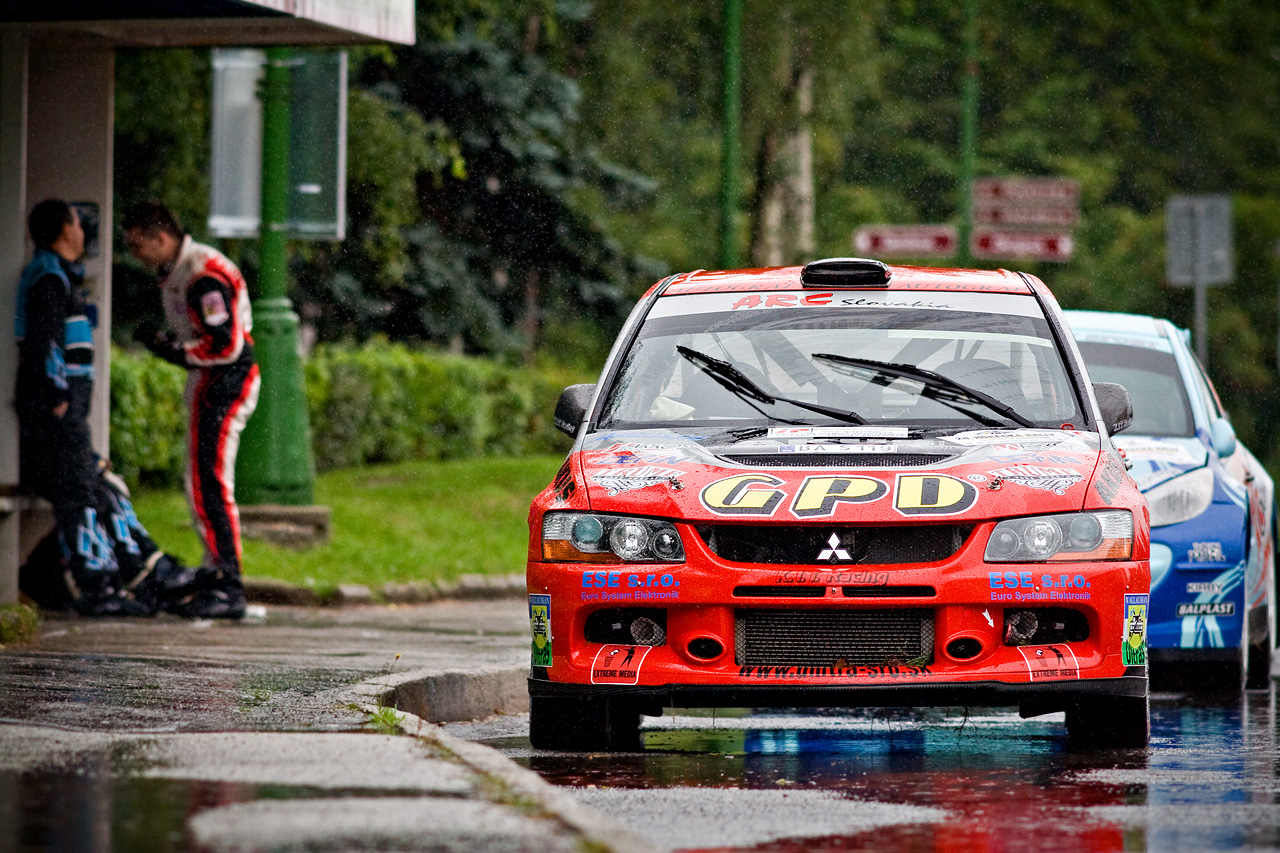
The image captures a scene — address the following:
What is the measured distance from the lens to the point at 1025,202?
73.9 ft

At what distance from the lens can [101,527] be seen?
11.4 meters

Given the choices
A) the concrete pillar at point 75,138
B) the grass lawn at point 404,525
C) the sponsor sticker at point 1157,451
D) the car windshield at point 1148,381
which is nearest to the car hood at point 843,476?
the sponsor sticker at point 1157,451

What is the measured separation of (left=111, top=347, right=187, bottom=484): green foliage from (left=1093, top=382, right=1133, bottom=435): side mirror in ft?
38.2

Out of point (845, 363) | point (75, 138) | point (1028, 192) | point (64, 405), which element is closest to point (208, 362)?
point (64, 405)

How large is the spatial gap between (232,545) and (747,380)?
446 centimetres

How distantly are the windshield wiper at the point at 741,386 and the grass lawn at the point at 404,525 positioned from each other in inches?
223

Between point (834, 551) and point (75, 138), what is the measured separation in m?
6.73

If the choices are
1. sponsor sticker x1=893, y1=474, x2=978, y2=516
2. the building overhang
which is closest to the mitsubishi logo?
sponsor sticker x1=893, y1=474, x2=978, y2=516

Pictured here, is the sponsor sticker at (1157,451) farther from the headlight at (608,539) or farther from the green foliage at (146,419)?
the green foliage at (146,419)

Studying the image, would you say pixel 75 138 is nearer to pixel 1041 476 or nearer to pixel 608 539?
pixel 608 539

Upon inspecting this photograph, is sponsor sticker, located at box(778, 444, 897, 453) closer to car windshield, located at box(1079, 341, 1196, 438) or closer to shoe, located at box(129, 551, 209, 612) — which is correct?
car windshield, located at box(1079, 341, 1196, 438)

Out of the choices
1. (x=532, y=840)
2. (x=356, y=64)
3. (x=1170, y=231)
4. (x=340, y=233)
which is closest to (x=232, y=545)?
(x=340, y=233)

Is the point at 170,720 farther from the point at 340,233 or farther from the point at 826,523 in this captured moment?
the point at 340,233

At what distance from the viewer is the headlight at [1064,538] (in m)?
6.89
